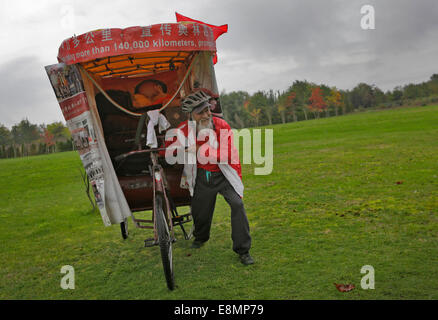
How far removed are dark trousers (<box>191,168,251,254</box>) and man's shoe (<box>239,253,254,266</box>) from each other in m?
0.06

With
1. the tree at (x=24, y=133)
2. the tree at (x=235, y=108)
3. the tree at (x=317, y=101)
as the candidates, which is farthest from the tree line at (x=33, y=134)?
the tree at (x=317, y=101)

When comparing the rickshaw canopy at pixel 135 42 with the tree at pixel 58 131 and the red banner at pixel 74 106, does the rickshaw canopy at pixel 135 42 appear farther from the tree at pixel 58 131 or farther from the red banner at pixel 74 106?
the tree at pixel 58 131

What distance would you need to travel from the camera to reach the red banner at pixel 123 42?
4.34 meters

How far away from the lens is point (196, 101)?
4.77 meters

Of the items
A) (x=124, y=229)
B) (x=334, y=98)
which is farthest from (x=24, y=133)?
(x=124, y=229)

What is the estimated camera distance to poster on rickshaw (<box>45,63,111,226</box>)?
462cm

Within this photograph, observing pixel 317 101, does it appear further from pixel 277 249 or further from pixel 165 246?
pixel 165 246

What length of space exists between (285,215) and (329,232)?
4.62ft

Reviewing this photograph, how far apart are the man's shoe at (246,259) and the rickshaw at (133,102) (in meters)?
0.91

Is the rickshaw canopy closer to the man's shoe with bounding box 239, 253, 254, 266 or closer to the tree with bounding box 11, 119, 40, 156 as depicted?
the man's shoe with bounding box 239, 253, 254, 266

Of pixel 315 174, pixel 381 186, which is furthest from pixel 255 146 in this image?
pixel 381 186

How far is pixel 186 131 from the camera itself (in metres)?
5.00

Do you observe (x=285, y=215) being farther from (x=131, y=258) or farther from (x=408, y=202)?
(x=131, y=258)

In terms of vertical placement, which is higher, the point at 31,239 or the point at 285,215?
the point at 285,215
